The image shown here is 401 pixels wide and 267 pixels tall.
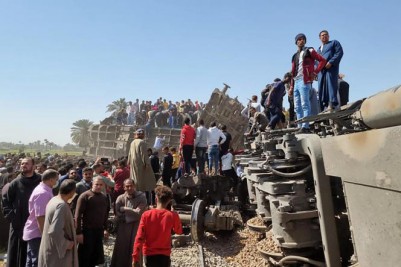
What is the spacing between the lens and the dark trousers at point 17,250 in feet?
20.0

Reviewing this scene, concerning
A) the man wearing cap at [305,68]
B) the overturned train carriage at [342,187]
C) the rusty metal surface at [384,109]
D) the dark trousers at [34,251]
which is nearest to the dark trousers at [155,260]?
the overturned train carriage at [342,187]

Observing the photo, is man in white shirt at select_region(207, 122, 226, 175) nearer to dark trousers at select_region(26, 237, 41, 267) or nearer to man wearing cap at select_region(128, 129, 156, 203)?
man wearing cap at select_region(128, 129, 156, 203)

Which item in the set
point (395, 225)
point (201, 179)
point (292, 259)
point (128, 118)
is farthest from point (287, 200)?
point (128, 118)

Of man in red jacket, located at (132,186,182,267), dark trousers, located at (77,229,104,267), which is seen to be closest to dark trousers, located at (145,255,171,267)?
man in red jacket, located at (132,186,182,267)

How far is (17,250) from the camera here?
614cm

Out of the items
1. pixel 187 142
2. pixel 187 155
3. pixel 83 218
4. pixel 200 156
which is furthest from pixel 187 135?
pixel 83 218

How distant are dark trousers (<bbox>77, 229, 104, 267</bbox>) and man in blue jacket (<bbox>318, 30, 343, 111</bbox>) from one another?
15.4ft

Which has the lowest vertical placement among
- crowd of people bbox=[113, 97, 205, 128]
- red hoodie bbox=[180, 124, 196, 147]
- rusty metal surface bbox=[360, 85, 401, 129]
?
rusty metal surface bbox=[360, 85, 401, 129]

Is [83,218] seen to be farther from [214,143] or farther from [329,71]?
[214,143]

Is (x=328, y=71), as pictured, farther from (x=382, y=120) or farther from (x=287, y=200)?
(x=382, y=120)

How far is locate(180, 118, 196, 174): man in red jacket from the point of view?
11038 mm

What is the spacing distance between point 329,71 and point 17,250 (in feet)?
21.0

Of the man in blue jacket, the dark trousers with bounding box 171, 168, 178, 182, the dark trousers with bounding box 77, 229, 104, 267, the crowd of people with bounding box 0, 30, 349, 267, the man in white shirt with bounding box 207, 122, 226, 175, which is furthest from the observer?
the dark trousers with bounding box 171, 168, 178, 182

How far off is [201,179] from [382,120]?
8413 millimetres
